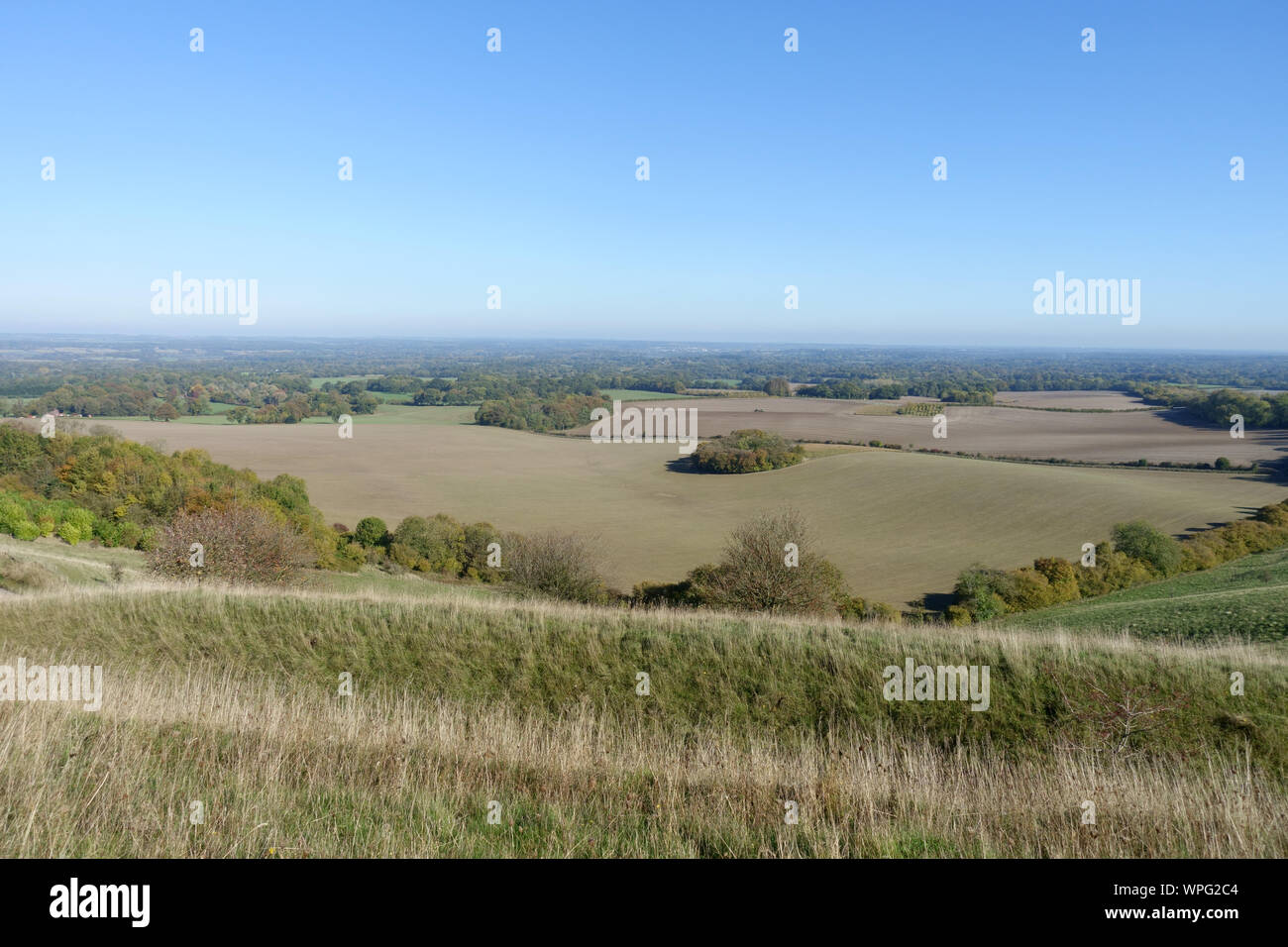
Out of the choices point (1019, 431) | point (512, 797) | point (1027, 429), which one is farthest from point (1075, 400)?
point (512, 797)

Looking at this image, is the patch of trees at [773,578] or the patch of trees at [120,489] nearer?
the patch of trees at [773,578]

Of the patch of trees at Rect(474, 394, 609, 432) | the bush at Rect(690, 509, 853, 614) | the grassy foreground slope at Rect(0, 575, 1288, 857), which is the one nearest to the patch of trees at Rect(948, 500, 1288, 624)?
the bush at Rect(690, 509, 853, 614)

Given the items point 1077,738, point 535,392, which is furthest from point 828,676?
point 535,392

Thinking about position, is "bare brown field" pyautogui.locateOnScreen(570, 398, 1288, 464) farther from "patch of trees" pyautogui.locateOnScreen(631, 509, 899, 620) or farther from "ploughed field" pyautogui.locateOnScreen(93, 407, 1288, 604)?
"patch of trees" pyautogui.locateOnScreen(631, 509, 899, 620)

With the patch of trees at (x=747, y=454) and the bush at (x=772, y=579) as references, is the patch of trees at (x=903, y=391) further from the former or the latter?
the bush at (x=772, y=579)

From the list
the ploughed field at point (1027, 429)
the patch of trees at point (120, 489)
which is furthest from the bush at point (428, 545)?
the ploughed field at point (1027, 429)
